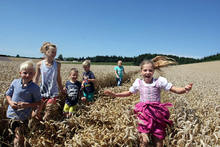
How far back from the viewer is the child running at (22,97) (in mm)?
2432

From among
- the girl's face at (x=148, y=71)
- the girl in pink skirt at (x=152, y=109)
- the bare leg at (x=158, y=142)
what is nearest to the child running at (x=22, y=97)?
the girl in pink skirt at (x=152, y=109)

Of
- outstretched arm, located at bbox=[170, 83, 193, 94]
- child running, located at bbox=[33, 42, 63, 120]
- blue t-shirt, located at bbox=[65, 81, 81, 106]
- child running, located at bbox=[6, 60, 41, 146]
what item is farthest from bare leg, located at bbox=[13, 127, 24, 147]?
outstretched arm, located at bbox=[170, 83, 193, 94]

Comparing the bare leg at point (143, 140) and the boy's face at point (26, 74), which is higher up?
the boy's face at point (26, 74)

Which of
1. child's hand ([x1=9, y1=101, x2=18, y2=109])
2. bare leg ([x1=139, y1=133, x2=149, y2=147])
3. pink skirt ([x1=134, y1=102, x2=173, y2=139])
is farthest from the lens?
child's hand ([x1=9, y1=101, x2=18, y2=109])

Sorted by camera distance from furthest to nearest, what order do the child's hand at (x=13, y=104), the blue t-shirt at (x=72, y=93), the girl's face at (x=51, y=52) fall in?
the blue t-shirt at (x=72, y=93) < the girl's face at (x=51, y=52) < the child's hand at (x=13, y=104)

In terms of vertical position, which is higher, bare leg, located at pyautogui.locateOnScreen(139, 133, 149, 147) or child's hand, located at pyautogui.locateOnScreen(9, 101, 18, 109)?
child's hand, located at pyautogui.locateOnScreen(9, 101, 18, 109)

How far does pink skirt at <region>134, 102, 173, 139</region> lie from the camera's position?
87.3 inches

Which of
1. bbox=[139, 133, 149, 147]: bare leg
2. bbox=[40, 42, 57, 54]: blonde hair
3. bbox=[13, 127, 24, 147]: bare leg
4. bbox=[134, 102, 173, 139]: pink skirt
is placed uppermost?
bbox=[40, 42, 57, 54]: blonde hair

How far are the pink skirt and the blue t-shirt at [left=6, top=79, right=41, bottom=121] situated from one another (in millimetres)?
2013

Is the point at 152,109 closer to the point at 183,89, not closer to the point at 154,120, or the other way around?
the point at 154,120

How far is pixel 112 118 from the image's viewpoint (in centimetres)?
299

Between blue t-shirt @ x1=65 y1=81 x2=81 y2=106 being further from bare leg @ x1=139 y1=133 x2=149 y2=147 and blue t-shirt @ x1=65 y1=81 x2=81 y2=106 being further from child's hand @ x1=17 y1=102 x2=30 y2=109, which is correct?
bare leg @ x1=139 y1=133 x2=149 y2=147

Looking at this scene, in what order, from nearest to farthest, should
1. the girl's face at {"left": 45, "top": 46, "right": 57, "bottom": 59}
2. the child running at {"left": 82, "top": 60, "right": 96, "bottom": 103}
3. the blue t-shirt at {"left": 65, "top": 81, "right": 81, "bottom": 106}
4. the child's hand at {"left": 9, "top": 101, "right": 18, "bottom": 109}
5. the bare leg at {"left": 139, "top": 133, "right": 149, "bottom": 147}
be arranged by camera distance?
the bare leg at {"left": 139, "top": 133, "right": 149, "bottom": 147} < the child's hand at {"left": 9, "top": 101, "right": 18, "bottom": 109} < the girl's face at {"left": 45, "top": 46, "right": 57, "bottom": 59} < the blue t-shirt at {"left": 65, "top": 81, "right": 81, "bottom": 106} < the child running at {"left": 82, "top": 60, "right": 96, "bottom": 103}

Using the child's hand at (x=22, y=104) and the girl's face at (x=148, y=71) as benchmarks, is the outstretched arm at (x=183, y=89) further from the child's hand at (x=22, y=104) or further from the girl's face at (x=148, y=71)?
the child's hand at (x=22, y=104)
